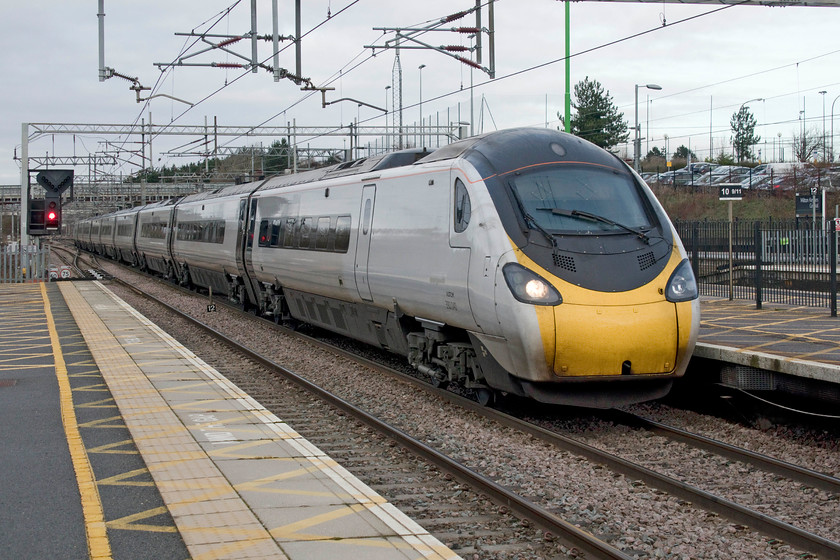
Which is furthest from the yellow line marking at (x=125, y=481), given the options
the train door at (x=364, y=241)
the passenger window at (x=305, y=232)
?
the passenger window at (x=305, y=232)

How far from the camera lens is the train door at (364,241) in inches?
484

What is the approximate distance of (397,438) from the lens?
335 inches

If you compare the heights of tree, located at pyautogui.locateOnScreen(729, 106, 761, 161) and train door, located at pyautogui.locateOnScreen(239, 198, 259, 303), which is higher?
tree, located at pyautogui.locateOnScreen(729, 106, 761, 161)

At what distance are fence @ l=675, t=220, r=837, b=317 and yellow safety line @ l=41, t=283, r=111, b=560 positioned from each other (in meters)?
10.4

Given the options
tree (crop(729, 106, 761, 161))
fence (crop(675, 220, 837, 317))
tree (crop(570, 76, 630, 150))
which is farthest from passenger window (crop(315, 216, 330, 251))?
tree (crop(729, 106, 761, 161))

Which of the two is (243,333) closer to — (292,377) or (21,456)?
(292,377)

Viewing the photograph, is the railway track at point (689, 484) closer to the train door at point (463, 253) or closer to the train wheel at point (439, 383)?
the train wheel at point (439, 383)

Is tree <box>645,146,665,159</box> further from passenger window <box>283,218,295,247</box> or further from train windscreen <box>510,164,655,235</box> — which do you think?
train windscreen <box>510,164,655,235</box>

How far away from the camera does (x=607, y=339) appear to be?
8.28m

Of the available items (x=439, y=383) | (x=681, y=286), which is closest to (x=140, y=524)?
(x=439, y=383)

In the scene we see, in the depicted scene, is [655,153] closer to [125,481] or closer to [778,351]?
[778,351]

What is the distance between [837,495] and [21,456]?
6920 millimetres

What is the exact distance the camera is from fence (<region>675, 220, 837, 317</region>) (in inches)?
587

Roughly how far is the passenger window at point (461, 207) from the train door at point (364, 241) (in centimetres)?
273
